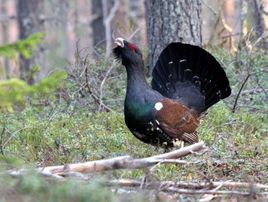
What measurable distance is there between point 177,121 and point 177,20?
10.2 ft

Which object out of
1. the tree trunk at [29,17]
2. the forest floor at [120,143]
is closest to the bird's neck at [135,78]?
the forest floor at [120,143]

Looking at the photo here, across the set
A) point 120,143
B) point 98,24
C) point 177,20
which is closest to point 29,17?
point 98,24

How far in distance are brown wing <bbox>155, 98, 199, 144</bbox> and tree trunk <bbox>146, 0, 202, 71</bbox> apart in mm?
2688

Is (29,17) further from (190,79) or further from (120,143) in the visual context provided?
(120,143)

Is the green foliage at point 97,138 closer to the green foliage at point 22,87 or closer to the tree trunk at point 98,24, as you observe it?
the green foliage at point 22,87

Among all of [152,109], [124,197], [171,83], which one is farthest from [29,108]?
[124,197]

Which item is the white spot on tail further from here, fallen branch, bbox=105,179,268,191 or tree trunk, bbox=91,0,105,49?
tree trunk, bbox=91,0,105,49

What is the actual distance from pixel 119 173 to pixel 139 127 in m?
1.59

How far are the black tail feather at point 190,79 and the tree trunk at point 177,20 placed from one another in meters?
2.06

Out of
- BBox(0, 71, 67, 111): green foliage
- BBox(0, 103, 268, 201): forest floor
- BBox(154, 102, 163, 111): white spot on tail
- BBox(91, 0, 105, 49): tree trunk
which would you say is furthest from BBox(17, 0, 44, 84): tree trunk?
BBox(0, 71, 67, 111): green foliage

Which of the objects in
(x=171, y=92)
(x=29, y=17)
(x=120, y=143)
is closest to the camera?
(x=120, y=143)

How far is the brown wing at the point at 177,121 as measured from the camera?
7496 millimetres

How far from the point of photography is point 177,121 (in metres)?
7.72

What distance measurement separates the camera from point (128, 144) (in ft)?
26.3
